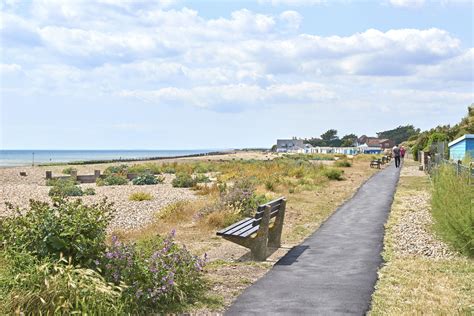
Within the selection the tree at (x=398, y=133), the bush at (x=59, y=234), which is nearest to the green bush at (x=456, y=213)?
the bush at (x=59, y=234)

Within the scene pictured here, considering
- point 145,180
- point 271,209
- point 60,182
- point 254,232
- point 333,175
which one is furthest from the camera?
point 145,180

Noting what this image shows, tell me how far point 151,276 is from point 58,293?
133 cm

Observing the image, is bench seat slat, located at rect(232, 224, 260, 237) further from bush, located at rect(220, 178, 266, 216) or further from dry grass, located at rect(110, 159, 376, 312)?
bush, located at rect(220, 178, 266, 216)

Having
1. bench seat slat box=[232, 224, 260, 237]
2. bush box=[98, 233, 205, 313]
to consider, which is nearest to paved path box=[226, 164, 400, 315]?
bush box=[98, 233, 205, 313]

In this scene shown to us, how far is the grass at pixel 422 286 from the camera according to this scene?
6586 millimetres

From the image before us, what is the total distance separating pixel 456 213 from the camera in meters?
9.70

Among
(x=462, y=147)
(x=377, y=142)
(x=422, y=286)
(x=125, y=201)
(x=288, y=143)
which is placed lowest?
(x=125, y=201)

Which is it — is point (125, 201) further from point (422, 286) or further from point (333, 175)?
point (422, 286)

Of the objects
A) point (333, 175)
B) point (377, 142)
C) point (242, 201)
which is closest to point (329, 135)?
point (377, 142)

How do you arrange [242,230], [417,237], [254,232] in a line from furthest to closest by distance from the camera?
[417,237], [254,232], [242,230]

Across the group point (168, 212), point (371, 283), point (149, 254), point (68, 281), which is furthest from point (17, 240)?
point (168, 212)

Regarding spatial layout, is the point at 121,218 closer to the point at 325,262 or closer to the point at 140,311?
the point at 325,262

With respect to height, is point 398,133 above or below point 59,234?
above

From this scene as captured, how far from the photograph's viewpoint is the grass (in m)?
6.59
